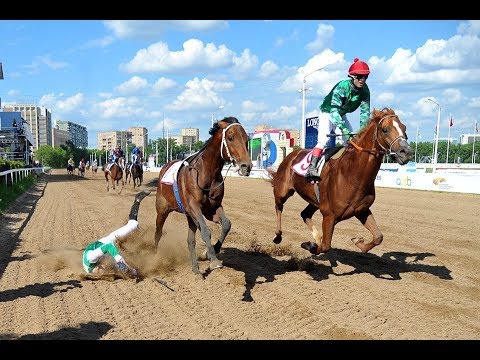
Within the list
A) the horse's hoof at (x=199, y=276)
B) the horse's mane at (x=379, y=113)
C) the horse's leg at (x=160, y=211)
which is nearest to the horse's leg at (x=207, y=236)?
the horse's hoof at (x=199, y=276)

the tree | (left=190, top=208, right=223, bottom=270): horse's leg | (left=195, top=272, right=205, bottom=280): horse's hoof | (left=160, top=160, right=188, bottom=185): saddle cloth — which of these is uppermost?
(left=160, top=160, right=188, bottom=185): saddle cloth

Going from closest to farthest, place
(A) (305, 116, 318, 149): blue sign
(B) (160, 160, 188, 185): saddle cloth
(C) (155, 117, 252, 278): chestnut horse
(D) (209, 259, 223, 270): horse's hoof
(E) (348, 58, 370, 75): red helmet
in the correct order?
(D) (209, 259, 223, 270): horse's hoof < (C) (155, 117, 252, 278): chestnut horse < (E) (348, 58, 370, 75): red helmet < (B) (160, 160, 188, 185): saddle cloth < (A) (305, 116, 318, 149): blue sign

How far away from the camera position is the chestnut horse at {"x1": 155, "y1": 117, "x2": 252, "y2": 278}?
218 inches

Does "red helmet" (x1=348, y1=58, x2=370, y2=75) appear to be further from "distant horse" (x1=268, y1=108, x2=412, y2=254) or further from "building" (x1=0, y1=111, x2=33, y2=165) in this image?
"building" (x1=0, y1=111, x2=33, y2=165)

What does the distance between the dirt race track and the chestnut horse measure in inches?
31.5

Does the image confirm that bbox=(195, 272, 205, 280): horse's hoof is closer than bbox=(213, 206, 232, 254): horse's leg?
No

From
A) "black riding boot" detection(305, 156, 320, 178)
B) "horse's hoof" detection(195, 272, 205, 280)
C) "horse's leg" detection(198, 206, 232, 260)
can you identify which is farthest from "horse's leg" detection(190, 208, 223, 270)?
"black riding boot" detection(305, 156, 320, 178)

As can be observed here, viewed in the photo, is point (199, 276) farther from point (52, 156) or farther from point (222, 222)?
point (52, 156)

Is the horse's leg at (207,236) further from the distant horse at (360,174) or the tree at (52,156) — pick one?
the tree at (52,156)

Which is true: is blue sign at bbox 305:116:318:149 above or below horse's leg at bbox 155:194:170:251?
above

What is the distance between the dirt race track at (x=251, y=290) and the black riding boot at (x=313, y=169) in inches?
57.8

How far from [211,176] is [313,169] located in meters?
1.54
